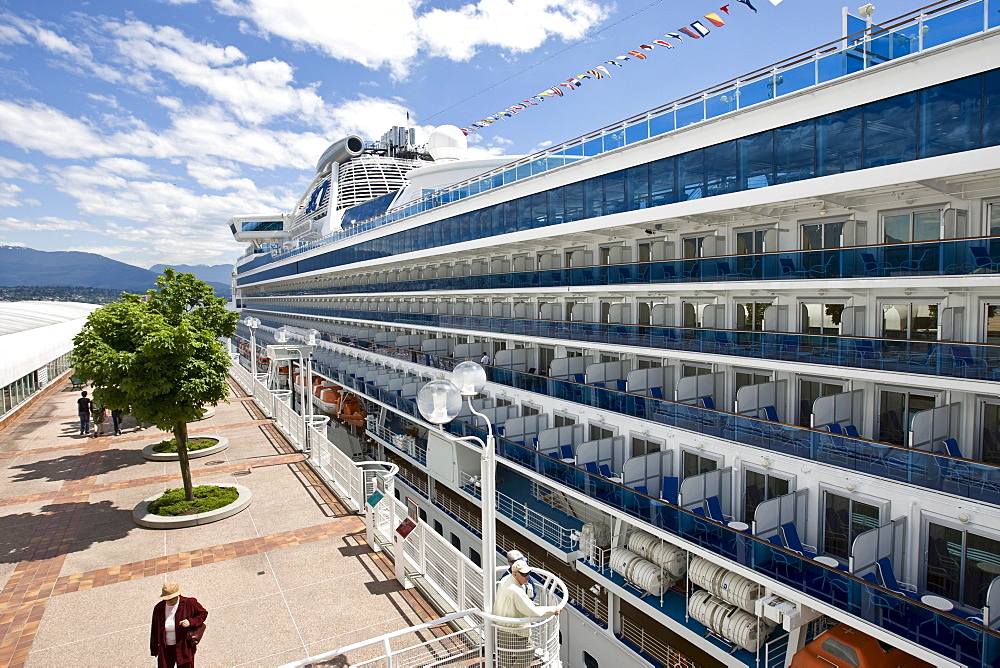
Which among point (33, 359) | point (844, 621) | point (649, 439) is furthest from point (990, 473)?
point (33, 359)

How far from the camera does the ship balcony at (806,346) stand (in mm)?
8266

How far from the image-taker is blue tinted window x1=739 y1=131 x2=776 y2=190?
411 inches

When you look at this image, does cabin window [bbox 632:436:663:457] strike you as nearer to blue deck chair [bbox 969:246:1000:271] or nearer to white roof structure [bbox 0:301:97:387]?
blue deck chair [bbox 969:246:1000:271]

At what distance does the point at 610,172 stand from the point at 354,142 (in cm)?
3592

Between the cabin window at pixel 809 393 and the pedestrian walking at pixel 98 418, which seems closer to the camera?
the cabin window at pixel 809 393

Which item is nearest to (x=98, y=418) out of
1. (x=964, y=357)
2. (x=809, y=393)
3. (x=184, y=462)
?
(x=184, y=462)

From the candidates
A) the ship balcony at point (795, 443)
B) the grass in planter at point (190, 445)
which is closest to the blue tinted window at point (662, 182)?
the ship balcony at point (795, 443)

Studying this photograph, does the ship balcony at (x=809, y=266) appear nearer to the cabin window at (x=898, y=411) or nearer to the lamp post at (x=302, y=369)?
the cabin window at (x=898, y=411)

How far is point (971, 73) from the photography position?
7645 mm

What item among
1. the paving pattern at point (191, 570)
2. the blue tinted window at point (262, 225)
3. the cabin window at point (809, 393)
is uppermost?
the blue tinted window at point (262, 225)

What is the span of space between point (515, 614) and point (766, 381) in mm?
8465

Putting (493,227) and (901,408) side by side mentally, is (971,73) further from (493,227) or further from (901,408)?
(493,227)

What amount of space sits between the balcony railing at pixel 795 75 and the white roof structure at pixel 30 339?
2202 cm

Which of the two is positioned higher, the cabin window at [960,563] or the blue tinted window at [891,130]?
the blue tinted window at [891,130]
